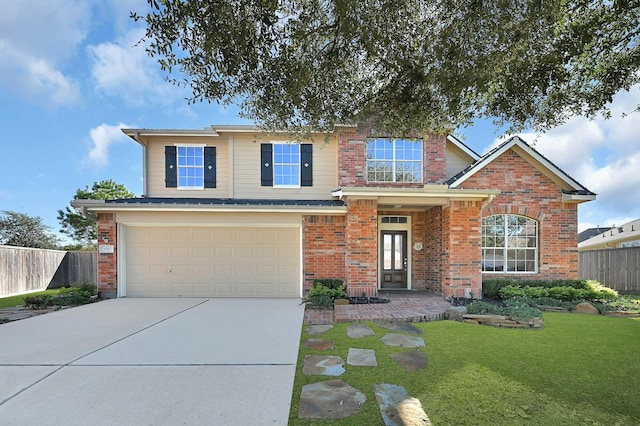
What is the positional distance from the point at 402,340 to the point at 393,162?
275 inches

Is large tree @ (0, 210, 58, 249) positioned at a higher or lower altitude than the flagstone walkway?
higher

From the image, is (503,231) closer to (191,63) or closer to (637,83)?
(637,83)

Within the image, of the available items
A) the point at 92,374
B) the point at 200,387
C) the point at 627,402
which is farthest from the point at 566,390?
the point at 92,374

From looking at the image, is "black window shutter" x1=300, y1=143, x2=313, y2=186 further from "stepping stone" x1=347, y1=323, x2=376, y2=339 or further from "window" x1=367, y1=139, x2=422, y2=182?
"stepping stone" x1=347, y1=323, x2=376, y2=339

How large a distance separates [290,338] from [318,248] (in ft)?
15.2

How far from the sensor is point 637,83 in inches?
210

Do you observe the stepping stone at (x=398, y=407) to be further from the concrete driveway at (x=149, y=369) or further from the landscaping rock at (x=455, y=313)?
the landscaping rock at (x=455, y=313)

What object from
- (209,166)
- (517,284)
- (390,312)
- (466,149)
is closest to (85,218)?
(209,166)

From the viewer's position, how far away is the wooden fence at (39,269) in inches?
484

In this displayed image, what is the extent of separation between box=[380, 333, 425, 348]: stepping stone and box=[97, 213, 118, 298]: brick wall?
8698 mm

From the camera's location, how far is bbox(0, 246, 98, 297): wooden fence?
12289 millimetres

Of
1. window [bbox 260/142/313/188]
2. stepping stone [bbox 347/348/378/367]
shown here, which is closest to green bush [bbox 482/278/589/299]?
stepping stone [bbox 347/348/378/367]

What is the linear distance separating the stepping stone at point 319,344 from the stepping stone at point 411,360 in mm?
1050

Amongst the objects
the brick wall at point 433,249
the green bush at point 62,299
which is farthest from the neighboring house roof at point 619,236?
the green bush at point 62,299
